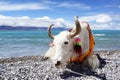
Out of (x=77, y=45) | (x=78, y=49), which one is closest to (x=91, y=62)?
(x=78, y=49)

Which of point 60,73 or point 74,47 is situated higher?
point 74,47

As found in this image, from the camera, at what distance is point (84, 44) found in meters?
6.99

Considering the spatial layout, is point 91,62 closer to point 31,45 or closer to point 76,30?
point 76,30

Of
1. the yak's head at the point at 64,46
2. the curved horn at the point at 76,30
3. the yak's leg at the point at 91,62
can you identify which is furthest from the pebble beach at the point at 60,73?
the curved horn at the point at 76,30

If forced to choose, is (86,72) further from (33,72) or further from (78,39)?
(33,72)

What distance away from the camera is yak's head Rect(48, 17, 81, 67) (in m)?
5.82

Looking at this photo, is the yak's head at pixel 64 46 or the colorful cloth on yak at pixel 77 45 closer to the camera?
the yak's head at pixel 64 46

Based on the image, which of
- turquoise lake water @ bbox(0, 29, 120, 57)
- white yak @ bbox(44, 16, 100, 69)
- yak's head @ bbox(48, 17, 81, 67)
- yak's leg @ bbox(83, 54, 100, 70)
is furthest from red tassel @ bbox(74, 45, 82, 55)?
turquoise lake water @ bbox(0, 29, 120, 57)

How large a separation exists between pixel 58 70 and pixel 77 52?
71 centimetres

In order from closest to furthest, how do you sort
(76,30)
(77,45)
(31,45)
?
(76,30)
(77,45)
(31,45)

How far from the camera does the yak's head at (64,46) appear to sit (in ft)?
19.1

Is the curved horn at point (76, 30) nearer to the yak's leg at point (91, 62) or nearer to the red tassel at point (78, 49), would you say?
the red tassel at point (78, 49)

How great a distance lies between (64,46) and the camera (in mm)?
6145

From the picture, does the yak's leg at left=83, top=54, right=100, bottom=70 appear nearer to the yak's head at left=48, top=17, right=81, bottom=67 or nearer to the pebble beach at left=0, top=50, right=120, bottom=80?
the pebble beach at left=0, top=50, right=120, bottom=80
